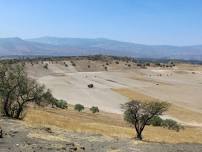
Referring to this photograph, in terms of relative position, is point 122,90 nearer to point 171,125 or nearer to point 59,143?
point 171,125

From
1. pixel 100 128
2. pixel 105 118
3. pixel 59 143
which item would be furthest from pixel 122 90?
pixel 59 143

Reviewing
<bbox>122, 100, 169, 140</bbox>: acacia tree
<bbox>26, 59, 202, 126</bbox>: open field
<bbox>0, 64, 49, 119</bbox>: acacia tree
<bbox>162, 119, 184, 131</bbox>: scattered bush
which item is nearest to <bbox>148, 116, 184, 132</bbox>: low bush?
<bbox>162, 119, 184, 131</bbox>: scattered bush

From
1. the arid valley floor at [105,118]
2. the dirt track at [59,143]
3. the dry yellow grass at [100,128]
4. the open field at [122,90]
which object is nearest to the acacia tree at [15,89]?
the dry yellow grass at [100,128]

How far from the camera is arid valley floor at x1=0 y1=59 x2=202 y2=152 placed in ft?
109

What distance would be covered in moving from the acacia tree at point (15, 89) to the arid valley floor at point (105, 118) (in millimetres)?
2356

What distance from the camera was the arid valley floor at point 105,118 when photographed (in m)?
33.3

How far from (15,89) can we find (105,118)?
3258 centimetres

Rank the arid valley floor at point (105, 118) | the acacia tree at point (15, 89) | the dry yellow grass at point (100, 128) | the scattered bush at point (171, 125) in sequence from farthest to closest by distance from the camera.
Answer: the scattered bush at point (171, 125), the acacia tree at point (15, 89), the dry yellow grass at point (100, 128), the arid valley floor at point (105, 118)

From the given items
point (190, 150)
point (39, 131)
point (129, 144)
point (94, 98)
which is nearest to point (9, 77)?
point (39, 131)

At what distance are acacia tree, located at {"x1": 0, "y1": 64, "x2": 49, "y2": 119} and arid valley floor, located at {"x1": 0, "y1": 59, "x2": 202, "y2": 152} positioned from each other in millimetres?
2356

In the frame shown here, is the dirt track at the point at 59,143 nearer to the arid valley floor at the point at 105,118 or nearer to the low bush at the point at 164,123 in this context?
the arid valley floor at the point at 105,118

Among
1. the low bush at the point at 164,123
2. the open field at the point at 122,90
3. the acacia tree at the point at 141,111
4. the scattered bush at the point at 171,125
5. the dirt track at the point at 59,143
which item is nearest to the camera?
the dirt track at the point at 59,143

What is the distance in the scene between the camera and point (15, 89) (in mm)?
48812

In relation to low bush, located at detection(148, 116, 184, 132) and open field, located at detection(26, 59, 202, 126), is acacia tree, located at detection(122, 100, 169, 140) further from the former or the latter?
open field, located at detection(26, 59, 202, 126)
